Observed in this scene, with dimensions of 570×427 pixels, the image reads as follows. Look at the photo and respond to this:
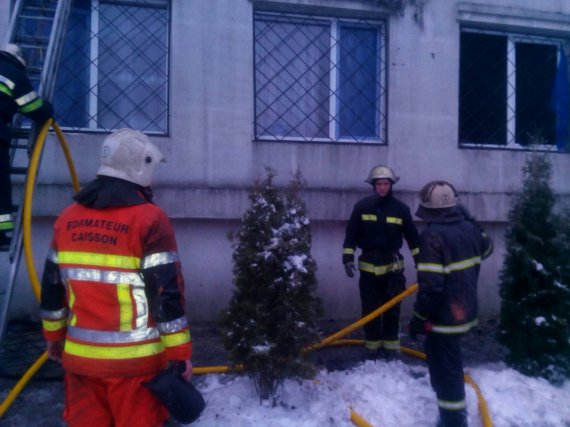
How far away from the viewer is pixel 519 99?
720 cm

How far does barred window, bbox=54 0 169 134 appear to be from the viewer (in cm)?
586

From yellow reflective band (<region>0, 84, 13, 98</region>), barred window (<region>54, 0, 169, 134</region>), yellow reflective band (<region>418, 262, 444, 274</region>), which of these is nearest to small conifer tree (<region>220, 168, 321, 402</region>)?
yellow reflective band (<region>418, 262, 444, 274</region>)

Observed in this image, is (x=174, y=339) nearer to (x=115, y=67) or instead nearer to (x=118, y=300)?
(x=118, y=300)

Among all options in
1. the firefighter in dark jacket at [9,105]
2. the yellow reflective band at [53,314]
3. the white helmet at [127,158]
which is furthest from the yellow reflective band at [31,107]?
the yellow reflective band at [53,314]

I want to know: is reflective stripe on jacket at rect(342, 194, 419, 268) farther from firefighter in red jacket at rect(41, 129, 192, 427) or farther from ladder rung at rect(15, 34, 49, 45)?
ladder rung at rect(15, 34, 49, 45)

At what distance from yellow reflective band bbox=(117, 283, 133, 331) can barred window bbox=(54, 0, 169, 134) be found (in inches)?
Result: 146

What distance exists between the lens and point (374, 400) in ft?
13.6

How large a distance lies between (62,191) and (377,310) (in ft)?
11.0

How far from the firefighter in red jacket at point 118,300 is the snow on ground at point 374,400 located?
1.28m

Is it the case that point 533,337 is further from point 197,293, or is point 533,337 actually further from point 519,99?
point 519,99

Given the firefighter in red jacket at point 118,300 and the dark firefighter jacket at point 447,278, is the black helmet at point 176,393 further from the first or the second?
the dark firefighter jacket at point 447,278

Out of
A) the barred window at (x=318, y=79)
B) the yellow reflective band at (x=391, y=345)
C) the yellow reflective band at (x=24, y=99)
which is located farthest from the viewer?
the barred window at (x=318, y=79)

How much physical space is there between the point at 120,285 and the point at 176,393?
582 mm

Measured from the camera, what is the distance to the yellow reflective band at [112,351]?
2568 millimetres
